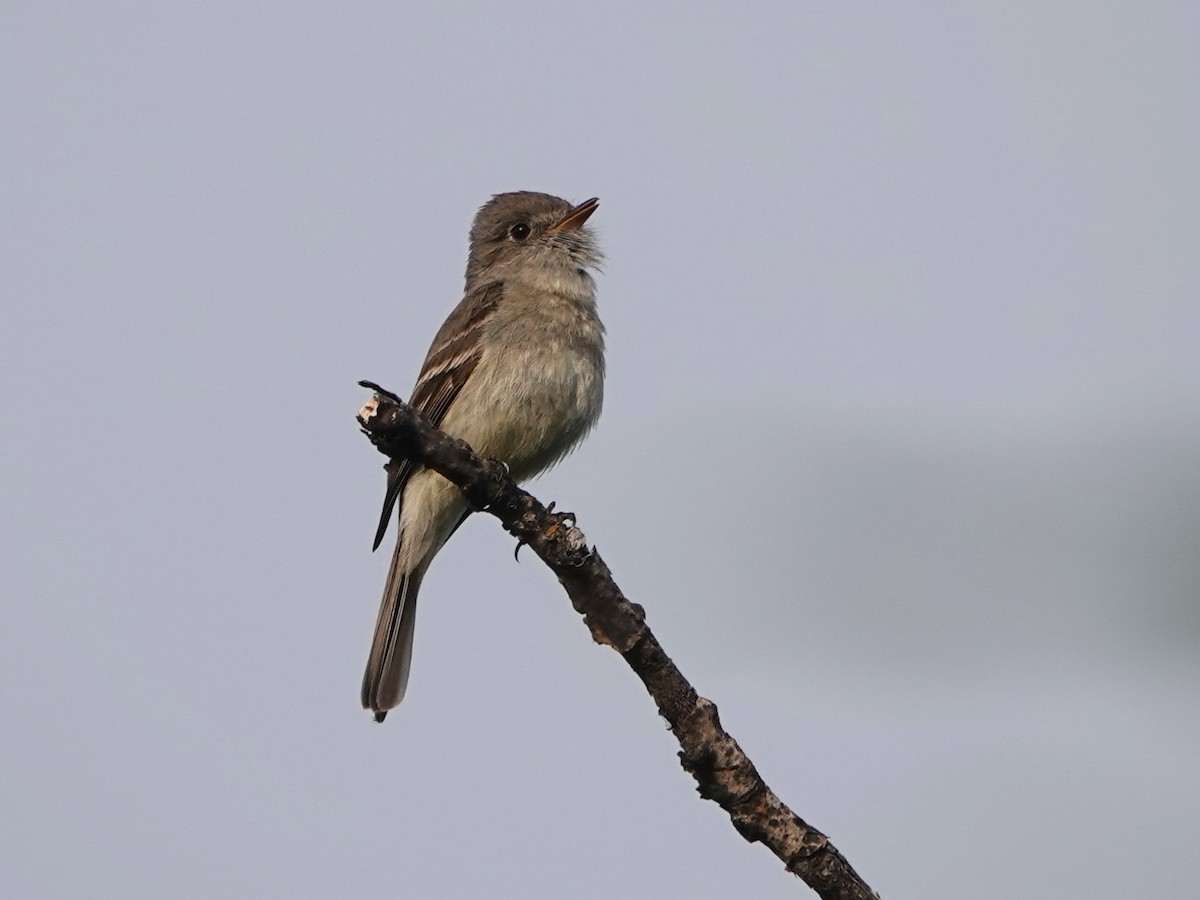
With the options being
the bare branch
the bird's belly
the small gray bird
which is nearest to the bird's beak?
the small gray bird

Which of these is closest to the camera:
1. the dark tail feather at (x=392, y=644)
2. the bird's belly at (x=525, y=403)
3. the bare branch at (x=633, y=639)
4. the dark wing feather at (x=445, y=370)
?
the bare branch at (x=633, y=639)

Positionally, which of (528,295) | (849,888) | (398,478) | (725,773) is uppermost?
(528,295)

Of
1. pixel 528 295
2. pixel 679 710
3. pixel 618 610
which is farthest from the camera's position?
pixel 528 295

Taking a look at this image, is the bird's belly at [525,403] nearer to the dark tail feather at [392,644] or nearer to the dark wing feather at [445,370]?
the dark wing feather at [445,370]

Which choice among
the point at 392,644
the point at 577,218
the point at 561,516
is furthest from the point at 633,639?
the point at 577,218

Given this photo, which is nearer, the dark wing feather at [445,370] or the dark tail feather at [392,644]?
the dark wing feather at [445,370]

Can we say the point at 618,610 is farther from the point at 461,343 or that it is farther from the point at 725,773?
the point at 461,343

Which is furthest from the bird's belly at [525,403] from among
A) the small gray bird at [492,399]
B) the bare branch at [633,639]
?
the bare branch at [633,639]

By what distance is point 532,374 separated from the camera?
760 centimetres

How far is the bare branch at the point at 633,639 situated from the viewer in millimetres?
4473

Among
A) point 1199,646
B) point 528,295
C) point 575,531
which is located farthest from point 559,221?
point 1199,646

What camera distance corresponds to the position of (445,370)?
26.0 feet

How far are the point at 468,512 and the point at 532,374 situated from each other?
0.96 metres

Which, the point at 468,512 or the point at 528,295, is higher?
the point at 528,295
